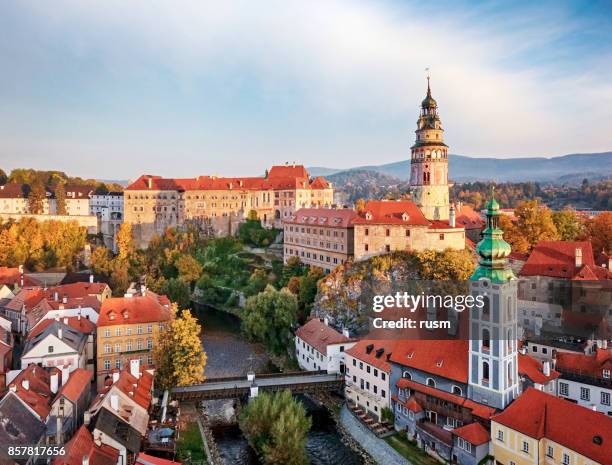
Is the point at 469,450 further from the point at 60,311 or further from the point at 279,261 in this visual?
the point at 279,261

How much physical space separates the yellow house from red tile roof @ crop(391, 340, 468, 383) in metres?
14.4

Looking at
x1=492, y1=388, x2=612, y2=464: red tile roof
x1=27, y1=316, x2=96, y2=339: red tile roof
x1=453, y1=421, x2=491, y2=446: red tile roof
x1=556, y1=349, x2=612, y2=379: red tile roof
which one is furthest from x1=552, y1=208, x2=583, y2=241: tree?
x1=27, y1=316, x2=96, y2=339: red tile roof

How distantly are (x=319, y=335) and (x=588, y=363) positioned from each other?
1531 cm

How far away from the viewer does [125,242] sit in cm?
6619

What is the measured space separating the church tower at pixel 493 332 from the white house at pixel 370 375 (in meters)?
5.21

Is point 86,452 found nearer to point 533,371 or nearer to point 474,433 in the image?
point 474,433

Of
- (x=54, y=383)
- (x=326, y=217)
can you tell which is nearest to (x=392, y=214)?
(x=326, y=217)

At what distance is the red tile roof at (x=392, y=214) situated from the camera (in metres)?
41.6

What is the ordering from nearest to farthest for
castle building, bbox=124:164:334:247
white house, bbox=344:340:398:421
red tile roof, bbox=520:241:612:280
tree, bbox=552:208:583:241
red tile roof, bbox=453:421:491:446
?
red tile roof, bbox=453:421:491:446 < white house, bbox=344:340:398:421 < red tile roof, bbox=520:241:612:280 < tree, bbox=552:208:583:241 < castle building, bbox=124:164:334:247

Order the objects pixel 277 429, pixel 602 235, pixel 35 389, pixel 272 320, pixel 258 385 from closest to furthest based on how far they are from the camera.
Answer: pixel 277 429 < pixel 35 389 < pixel 258 385 < pixel 272 320 < pixel 602 235

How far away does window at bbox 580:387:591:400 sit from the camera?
23.3 meters

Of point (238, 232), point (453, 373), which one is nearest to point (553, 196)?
point (238, 232)

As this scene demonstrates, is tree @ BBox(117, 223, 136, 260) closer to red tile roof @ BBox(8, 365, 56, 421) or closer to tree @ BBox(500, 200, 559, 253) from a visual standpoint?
red tile roof @ BBox(8, 365, 56, 421)

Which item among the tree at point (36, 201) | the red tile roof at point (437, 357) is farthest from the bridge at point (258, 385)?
the tree at point (36, 201)
